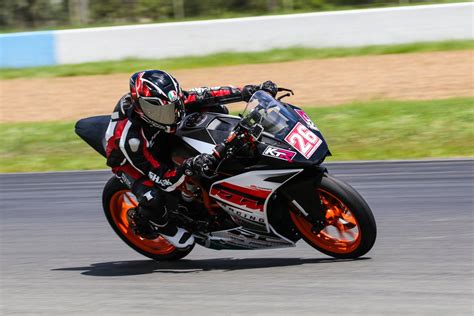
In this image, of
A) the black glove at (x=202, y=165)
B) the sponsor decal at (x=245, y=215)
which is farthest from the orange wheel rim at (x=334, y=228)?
the black glove at (x=202, y=165)

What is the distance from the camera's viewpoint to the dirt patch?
46.4ft

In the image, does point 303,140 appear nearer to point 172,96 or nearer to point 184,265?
point 172,96

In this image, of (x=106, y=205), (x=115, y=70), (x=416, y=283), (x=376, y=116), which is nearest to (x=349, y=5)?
(x=115, y=70)

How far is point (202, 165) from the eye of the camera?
5469 mm

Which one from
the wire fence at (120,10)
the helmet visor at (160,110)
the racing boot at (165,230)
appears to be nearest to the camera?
the helmet visor at (160,110)

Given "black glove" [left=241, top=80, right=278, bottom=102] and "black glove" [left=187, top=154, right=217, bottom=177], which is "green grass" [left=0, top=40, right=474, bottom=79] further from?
"black glove" [left=187, top=154, right=217, bottom=177]

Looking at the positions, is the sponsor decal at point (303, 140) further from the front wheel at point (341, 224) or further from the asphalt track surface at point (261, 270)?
the asphalt track surface at point (261, 270)

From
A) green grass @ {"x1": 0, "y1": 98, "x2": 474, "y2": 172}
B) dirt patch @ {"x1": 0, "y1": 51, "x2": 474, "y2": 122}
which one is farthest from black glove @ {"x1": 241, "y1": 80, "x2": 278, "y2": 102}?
dirt patch @ {"x1": 0, "y1": 51, "x2": 474, "y2": 122}

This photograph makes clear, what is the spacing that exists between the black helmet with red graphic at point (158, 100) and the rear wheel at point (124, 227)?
0.91 m

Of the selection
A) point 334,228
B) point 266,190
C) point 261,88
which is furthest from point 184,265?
point 261,88

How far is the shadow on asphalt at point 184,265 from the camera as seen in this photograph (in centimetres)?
595

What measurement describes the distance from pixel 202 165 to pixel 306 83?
33.7ft

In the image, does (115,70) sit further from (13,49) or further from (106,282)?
(106,282)

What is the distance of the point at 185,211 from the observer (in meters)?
6.12
